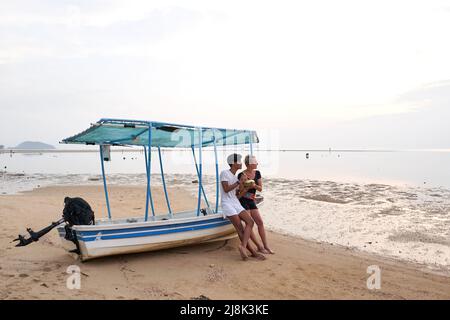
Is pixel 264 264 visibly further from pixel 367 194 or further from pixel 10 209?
pixel 367 194

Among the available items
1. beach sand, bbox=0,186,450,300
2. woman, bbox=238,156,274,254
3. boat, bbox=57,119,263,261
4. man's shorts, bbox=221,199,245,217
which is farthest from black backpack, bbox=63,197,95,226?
woman, bbox=238,156,274,254

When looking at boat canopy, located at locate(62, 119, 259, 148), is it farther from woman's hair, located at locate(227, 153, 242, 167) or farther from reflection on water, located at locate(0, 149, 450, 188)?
reflection on water, located at locate(0, 149, 450, 188)

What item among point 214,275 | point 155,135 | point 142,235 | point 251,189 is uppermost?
point 155,135

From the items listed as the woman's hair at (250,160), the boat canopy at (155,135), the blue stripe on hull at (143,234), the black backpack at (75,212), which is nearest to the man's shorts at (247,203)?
the blue stripe on hull at (143,234)

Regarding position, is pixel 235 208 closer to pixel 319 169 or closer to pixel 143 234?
pixel 143 234

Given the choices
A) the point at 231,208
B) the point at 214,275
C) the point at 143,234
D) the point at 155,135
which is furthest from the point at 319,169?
→ the point at 214,275

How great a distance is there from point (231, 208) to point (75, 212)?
9.58 feet

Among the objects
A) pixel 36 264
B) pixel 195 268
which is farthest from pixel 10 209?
pixel 195 268

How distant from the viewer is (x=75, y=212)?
22.0ft

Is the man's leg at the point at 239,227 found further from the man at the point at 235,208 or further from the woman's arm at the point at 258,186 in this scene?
the woman's arm at the point at 258,186

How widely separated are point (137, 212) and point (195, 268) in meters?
7.36

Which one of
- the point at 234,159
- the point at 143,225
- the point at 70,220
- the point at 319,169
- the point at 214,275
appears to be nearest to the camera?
the point at 214,275

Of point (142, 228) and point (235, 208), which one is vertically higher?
point (235, 208)
